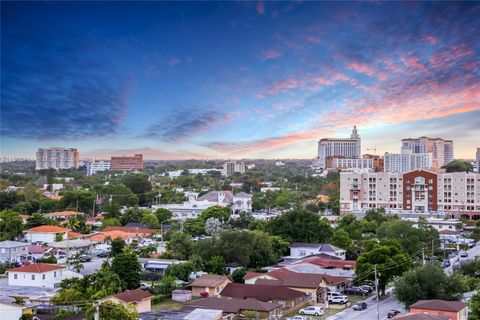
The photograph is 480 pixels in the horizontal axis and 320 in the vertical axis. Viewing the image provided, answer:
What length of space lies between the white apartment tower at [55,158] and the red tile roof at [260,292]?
90.7 meters

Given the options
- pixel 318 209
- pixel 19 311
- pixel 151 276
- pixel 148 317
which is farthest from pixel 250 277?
pixel 318 209

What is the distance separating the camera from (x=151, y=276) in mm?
19516

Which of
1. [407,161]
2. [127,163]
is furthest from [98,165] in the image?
[407,161]

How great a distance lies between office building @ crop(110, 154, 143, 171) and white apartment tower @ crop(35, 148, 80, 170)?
8822 mm

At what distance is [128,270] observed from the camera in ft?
56.7

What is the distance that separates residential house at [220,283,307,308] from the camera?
52.3ft

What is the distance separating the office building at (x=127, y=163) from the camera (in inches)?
4456

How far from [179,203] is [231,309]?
105 ft

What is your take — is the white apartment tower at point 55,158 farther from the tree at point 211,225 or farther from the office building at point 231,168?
the tree at point 211,225

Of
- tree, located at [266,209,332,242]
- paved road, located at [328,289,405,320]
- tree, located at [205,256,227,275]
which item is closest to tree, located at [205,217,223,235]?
tree, located at [266,209,332,242]

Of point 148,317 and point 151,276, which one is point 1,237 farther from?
point 148,317

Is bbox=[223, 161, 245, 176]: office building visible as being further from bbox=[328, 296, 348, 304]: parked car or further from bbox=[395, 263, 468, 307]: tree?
bbox=[395, 263, 468, 307]: tree

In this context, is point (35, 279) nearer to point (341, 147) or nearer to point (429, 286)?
point (429, 286)

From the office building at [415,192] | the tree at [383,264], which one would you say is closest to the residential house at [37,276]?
the tree at [383,264]
